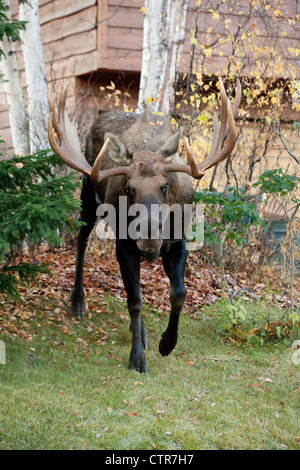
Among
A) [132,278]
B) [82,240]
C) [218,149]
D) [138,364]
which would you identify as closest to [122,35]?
[82,240]

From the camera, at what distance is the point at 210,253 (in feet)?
32.3

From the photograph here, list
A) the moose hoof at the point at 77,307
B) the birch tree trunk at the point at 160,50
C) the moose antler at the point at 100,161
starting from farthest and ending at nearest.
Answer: the birch tree trunk at the point at 160,50 < the moose hoof at the point at 77,307 < the moose antler at the point at 100,161

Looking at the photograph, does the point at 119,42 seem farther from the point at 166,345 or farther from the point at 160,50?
the point at 166,345

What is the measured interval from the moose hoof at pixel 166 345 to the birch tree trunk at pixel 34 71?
4747 mm

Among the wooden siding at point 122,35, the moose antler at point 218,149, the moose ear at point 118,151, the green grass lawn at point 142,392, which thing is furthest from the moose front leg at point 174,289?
the wooden siding at point 122,35

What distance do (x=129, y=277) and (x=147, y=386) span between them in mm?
1119

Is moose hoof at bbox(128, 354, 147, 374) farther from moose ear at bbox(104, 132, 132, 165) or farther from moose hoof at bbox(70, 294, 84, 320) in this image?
moose ear at bbox(104, 132, 132, 165)

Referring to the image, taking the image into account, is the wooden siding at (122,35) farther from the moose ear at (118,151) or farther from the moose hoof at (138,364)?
the moose hoof at (138,364)

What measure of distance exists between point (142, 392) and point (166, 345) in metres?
0.93

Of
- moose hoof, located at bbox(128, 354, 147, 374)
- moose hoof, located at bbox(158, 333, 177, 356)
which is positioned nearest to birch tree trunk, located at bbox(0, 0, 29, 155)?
moose hoof, located at bbox(158, 333, 177, 356)

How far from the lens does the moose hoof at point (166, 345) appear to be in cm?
580
